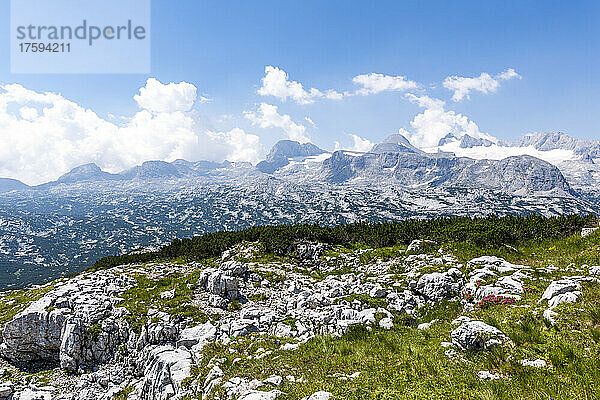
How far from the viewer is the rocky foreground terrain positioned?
11734mm

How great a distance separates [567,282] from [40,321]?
160 feet

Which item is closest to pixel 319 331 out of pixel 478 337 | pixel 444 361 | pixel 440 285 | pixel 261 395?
pixel 261 395

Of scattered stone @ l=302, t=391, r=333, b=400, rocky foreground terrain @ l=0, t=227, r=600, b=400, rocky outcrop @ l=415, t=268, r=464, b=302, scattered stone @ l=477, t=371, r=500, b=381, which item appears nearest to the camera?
scattered stone @ l=477, t=371, r=500, b=381

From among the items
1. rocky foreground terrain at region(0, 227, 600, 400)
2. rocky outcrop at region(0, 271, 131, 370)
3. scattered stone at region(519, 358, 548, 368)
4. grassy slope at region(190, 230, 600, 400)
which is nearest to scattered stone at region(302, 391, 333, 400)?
rocky foreground terrain at region(0, 227, 600, 400)

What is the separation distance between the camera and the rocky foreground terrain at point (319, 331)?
462 inches

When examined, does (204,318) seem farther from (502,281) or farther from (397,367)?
(502,281)

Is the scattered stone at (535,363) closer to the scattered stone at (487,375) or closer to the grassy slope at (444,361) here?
the grassy slope at (444,361)

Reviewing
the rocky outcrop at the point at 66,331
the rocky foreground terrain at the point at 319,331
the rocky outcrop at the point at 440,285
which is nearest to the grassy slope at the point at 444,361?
the rocky foreground terrain at the point at 319,331

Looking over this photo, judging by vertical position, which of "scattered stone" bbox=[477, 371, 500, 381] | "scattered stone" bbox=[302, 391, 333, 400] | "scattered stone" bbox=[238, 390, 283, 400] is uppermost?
"scattered stone" bbox=[477, 371, 500, 381]

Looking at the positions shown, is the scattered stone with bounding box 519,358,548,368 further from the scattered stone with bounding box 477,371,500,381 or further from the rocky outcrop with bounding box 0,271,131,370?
the rocky outcrop with bounding box 0,271,131,370

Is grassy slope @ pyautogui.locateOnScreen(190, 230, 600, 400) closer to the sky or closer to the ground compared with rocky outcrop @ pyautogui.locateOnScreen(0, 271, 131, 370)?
closer to the sky

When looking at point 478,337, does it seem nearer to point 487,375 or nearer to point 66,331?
point 487,375

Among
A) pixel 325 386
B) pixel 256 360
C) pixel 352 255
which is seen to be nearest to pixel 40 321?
pixel 256 360

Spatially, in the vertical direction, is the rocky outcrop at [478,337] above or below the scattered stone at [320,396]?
above
